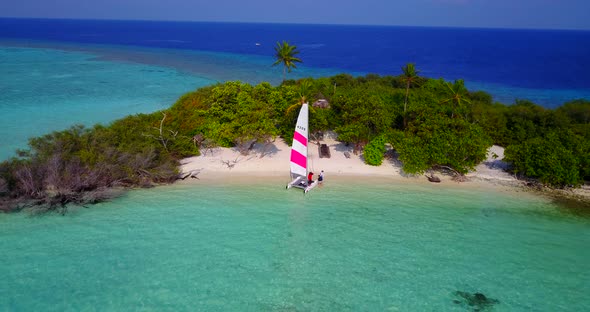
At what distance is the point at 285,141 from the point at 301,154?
10.2 meters

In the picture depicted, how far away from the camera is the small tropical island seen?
24250mm

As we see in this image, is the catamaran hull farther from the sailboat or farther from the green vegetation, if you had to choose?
the green vegetation

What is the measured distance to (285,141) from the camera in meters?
35.6

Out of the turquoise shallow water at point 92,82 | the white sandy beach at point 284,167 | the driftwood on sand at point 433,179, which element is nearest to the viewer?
the driftwood on sand at point 433,179

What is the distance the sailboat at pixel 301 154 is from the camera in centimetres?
2455

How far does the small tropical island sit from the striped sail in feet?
18.1

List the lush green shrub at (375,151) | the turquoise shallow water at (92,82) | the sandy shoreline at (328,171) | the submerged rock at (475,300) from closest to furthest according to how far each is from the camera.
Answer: the submerged rock at (475,300), the sandy shoreline at (328,171), the lush green shrub at (375,151), the turquoise shallow water at (92,82)

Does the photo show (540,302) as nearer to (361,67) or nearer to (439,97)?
(439,97)

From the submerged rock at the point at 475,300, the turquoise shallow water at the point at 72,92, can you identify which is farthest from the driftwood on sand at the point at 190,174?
the submerged rock at the point at 475,300

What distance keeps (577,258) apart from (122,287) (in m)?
23.6

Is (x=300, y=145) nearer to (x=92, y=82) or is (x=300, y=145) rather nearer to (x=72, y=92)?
(x=72, y=92)

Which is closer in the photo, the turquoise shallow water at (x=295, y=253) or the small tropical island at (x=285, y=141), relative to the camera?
the turquoise shallow water at (x=295, y=253)

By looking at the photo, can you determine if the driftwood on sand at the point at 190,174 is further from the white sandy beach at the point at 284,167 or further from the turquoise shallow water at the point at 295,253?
the turquoise shallow water at the point at 295,253

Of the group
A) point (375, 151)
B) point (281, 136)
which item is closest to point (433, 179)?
point (375, 151)
